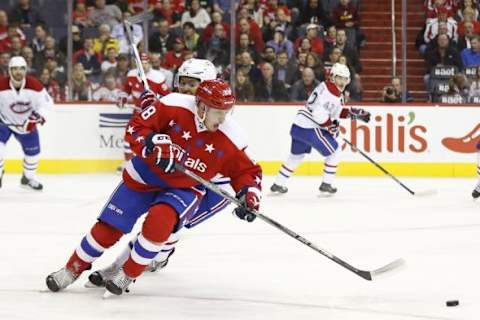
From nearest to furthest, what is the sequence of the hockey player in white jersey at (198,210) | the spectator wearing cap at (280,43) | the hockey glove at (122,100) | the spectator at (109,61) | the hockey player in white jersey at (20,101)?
the hockey player in white jersey at (198,210)
the hockey player in white jersey at (20,101)
the hockey glove at (122,100)
the spectator wearing cap at (280,43)
the spectator at (109,61)

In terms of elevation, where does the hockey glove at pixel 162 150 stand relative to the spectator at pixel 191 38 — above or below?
above

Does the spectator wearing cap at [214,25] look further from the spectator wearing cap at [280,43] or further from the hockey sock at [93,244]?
the hockey sock at [93,244]

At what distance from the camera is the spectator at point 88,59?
38.2 feet

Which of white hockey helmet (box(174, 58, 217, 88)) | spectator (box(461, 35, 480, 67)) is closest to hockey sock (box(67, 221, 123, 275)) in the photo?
white hockey helmet (box(174, 58, 217, 88))

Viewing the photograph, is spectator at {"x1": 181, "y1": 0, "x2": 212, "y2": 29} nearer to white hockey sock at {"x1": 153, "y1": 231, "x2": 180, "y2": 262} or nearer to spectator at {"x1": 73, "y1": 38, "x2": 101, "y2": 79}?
spectator at {"x1": 73, "y1": 38, "x2": 101, "y2": 79}

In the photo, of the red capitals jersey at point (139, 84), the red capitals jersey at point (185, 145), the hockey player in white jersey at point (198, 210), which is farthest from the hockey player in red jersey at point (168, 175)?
the red capitals jersey at point (139, 84)

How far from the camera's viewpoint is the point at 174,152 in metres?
4.82

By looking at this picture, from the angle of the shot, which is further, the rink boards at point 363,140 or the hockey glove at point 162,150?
the rink boards at point 363,140

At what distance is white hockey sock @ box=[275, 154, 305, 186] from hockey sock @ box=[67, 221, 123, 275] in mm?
4812

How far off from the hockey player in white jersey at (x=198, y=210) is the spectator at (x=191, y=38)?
244 inches

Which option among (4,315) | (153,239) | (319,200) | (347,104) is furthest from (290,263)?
(347,104)

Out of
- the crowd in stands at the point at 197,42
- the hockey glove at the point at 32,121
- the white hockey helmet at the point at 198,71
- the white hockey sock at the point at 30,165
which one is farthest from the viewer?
the crowd in stands at the point at 197,42

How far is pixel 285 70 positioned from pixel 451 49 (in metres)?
1.62

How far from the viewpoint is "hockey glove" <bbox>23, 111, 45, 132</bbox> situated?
370 inches
